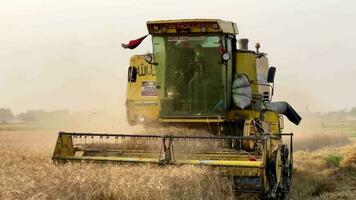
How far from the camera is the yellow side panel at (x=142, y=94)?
9703mm

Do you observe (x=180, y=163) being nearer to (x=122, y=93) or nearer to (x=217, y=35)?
(x=217, y=35)

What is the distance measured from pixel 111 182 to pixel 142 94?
13.1 feet

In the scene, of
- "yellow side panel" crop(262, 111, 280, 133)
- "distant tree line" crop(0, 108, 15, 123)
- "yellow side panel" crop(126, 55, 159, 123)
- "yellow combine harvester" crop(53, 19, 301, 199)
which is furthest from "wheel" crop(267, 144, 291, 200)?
"distant tree line" crop(0, 108, 15, 123)

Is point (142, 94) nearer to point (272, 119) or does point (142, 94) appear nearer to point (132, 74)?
point (132, 74)

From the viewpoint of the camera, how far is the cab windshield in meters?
8.97

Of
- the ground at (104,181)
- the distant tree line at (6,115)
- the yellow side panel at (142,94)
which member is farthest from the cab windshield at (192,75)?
the distant tree line at (6,115)

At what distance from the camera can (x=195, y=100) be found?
29.7 feet

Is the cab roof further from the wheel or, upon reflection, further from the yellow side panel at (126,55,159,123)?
the wheel

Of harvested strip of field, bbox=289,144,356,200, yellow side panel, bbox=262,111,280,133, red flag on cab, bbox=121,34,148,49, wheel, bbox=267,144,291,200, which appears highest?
red flag on cab, bbox=121,34,148,49

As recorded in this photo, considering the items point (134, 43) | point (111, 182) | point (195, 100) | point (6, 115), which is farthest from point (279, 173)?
point (6, 115)

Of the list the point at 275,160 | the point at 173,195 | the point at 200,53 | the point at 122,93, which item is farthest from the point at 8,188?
the point at 122,93

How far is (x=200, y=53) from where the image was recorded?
29.5ft

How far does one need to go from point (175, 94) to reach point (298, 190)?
263 centimetres

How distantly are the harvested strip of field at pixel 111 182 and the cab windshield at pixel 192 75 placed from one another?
195 cm
